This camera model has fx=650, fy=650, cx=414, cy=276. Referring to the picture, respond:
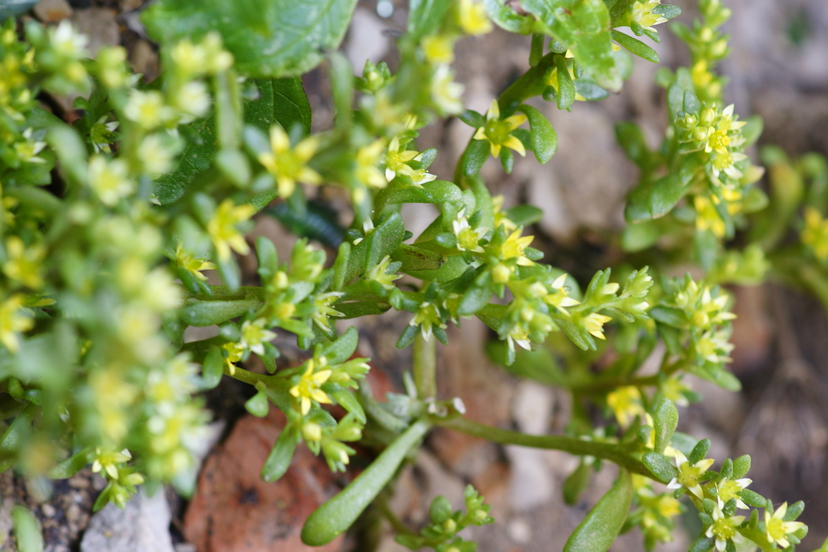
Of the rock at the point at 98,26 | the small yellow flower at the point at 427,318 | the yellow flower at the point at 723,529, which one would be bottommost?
the yellow flower at the point at 723,529

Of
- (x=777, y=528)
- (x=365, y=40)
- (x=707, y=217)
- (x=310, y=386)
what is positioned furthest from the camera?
(x=365, y=40)

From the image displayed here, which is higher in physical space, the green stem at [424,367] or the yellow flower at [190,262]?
the yellow flower at [190,262]

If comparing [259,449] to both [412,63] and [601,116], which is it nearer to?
[412,63]

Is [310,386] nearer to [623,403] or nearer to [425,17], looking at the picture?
[425,17]

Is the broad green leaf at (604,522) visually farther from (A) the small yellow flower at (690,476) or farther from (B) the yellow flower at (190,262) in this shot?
(B) the yellow flower at (190,262)

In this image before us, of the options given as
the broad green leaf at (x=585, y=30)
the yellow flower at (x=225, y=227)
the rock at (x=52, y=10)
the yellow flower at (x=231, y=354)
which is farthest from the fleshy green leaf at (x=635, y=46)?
the rock at (x=52, y=10)

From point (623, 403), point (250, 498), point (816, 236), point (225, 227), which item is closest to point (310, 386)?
point (225, 227)

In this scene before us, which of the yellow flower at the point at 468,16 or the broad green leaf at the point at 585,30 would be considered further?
the broad green leaf at the point at 585,30

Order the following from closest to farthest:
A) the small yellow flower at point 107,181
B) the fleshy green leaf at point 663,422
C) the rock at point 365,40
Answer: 1. the small yellow flower at point 107,181
2. the fleshy green leaf at point 663,422
3. the rock at point 365,40
